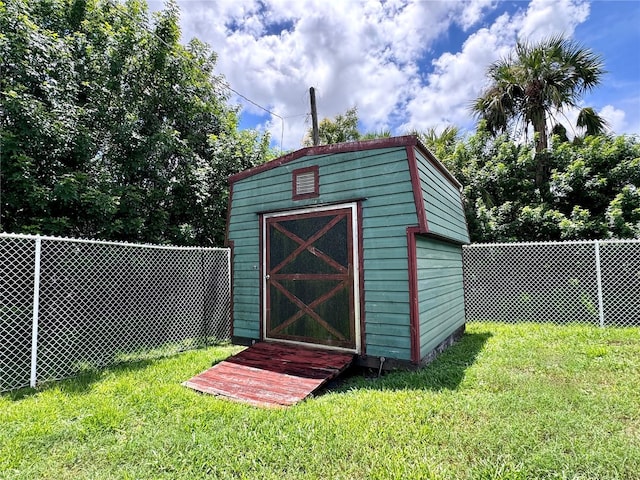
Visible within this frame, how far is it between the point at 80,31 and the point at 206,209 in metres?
3.71

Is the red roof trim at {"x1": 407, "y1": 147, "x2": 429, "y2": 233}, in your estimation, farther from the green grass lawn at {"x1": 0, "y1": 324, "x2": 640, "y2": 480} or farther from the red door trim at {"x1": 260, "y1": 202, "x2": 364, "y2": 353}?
the green grass lawn at {"x1": 0, "y1": 324, "x2": 640, "y2": 480}

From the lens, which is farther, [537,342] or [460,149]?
[460,149]

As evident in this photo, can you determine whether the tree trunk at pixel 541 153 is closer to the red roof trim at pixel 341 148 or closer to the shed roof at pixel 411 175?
the shed roof at pixel 411 175

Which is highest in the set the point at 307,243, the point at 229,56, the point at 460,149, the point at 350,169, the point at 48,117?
the point at 229,56

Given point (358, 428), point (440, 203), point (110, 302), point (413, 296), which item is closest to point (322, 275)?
point (413, 296)

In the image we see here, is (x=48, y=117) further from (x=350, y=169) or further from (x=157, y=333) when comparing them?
(x=350, y=169)

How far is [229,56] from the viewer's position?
28.8 ft

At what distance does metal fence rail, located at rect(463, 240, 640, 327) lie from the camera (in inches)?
222

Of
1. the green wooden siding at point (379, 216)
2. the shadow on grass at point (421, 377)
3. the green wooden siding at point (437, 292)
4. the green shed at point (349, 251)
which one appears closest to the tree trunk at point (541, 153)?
the green wooden siding at point (437, 292)

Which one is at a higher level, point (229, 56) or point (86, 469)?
point (229, 56)

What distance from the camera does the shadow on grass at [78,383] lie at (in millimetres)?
3241

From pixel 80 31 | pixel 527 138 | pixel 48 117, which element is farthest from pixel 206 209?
pixel 527 138

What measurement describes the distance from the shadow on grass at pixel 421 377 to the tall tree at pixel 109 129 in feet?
14.2

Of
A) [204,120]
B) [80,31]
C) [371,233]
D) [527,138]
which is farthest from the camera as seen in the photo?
[527,138]
